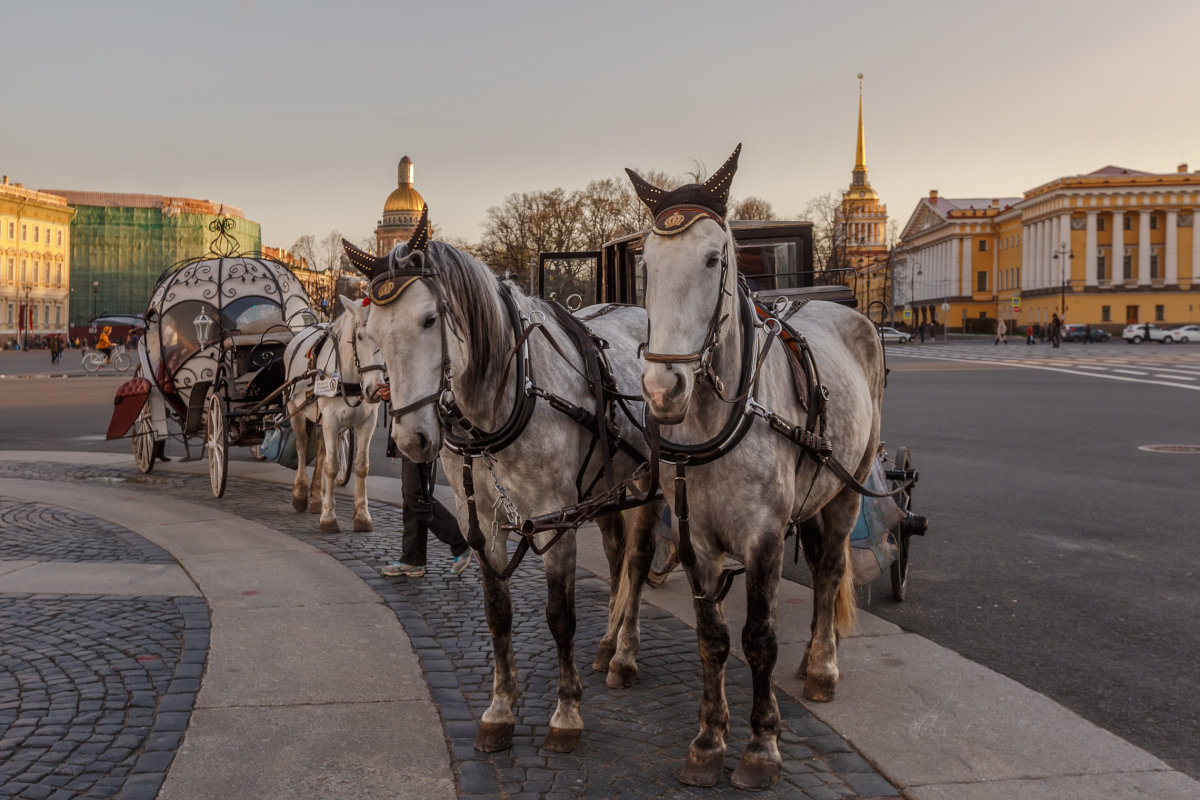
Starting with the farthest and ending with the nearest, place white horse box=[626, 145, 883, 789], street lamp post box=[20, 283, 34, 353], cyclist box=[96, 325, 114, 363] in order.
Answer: street lamp post box=[20, 283, 34, 353] → cyclist box=[96, 325, 114, 363] → white horse box=[626, 145, 883, 789]

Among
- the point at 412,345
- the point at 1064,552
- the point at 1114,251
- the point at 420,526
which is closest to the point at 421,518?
the point at 420,526

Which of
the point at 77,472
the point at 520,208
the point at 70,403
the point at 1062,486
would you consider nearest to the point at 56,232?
the point at 520,208

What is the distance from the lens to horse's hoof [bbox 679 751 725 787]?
13.4 feet

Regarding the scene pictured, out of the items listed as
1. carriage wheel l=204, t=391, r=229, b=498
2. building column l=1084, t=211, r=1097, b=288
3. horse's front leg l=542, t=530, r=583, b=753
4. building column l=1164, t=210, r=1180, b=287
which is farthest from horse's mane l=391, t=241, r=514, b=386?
building column l=1164, t=210, r=1180, b=287

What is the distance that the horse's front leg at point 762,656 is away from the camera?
4.05m

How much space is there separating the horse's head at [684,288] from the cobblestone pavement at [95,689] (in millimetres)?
2445

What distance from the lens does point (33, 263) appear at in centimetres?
10275

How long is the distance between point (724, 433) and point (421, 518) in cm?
410

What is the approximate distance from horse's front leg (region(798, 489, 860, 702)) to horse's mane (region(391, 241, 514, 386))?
6.18ft

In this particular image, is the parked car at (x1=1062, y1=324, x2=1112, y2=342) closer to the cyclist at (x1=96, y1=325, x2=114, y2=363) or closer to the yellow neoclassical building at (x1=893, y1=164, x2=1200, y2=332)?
the yellow neoclassical building at (x1=893, y1=164, x2=1200, y2=332)

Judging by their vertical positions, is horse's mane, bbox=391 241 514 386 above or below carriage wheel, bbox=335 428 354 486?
above

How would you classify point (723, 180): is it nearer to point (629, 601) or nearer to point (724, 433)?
point (724, 433)

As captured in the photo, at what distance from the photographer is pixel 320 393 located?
368 inches

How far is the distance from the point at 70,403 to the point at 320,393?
1841cm
